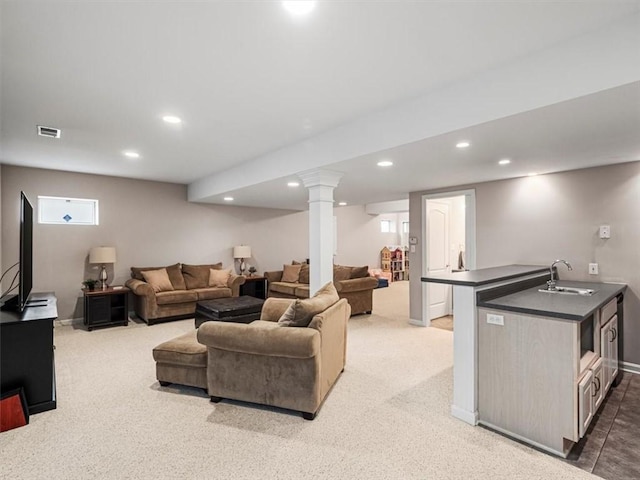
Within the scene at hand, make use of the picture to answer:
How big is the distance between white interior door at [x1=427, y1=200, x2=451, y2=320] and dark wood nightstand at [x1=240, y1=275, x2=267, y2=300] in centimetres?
345

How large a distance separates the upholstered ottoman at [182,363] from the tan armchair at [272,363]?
154 millimetres

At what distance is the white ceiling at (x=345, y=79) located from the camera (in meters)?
1.68

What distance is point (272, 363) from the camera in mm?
2605

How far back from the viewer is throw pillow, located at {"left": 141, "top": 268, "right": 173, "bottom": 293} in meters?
5.53

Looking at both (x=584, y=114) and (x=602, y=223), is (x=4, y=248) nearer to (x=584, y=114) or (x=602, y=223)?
(x=584, y=114)

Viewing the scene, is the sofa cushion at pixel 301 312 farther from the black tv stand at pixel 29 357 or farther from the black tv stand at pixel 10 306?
the black tv stand at pixel 10 306

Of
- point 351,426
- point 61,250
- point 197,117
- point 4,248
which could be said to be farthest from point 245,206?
point 351,426

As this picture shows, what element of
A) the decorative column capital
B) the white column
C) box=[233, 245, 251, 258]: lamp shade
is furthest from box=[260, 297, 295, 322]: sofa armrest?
box=[233, 245, 251, 258]: lamp shade

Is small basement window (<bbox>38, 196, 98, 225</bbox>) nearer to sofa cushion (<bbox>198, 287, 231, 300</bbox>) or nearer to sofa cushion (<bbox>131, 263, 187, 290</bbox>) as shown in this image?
sofa cushion (<bbox>131, 263, 187, 290</bbox>)

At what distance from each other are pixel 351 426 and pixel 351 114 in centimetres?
250

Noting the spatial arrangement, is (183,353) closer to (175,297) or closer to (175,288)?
(175,297)

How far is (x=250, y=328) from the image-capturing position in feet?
8.66

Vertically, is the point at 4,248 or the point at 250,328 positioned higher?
the point at 4,248

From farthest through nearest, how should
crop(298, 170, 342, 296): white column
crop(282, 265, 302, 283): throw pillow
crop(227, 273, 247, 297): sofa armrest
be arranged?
crop(282, 265, 302, 283): throw pillow
crop(227, 273, 247, 297): sofa armrest
crop(298, 170, 342, 296): white column
